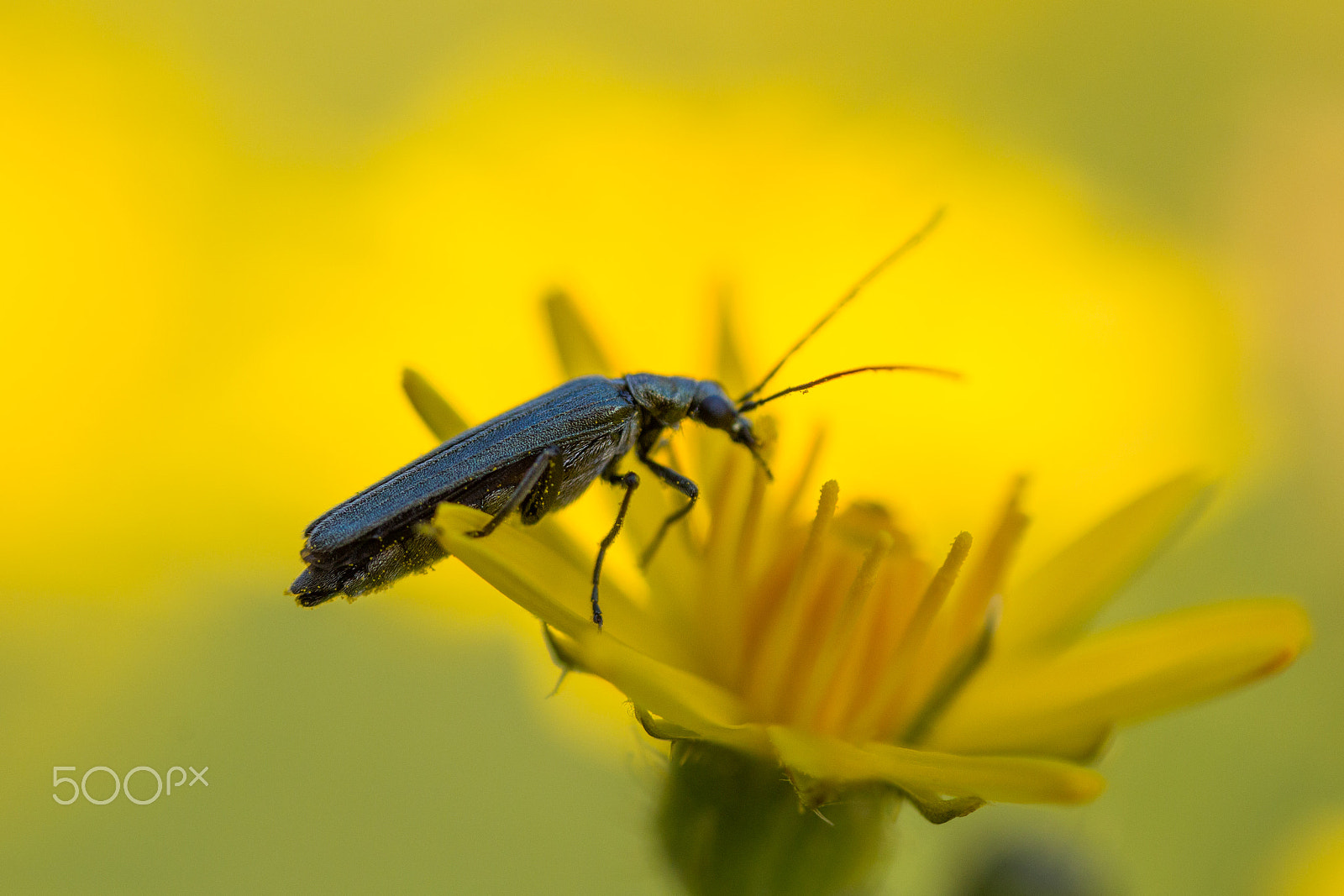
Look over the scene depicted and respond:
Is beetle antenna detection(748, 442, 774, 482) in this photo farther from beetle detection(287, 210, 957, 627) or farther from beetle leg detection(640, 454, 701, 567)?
beetle leg detection(640, 454, 701, 567)

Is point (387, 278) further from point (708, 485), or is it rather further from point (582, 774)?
point (708, 485)

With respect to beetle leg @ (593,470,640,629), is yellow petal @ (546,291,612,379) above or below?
above

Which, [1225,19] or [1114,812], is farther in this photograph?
[1225,19]

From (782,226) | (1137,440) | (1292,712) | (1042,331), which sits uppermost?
(782,226)

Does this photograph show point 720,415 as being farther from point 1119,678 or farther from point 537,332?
point 537,332

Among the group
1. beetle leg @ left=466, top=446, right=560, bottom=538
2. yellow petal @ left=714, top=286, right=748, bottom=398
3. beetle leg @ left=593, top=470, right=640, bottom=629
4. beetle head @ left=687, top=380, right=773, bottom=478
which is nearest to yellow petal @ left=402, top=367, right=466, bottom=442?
beetle leg @ left=466, top=446, right=560, bottom=538

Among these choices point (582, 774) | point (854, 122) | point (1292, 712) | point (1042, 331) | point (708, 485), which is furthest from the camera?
point (854, 122)

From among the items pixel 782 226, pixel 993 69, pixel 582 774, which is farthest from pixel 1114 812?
pixel 993 69
